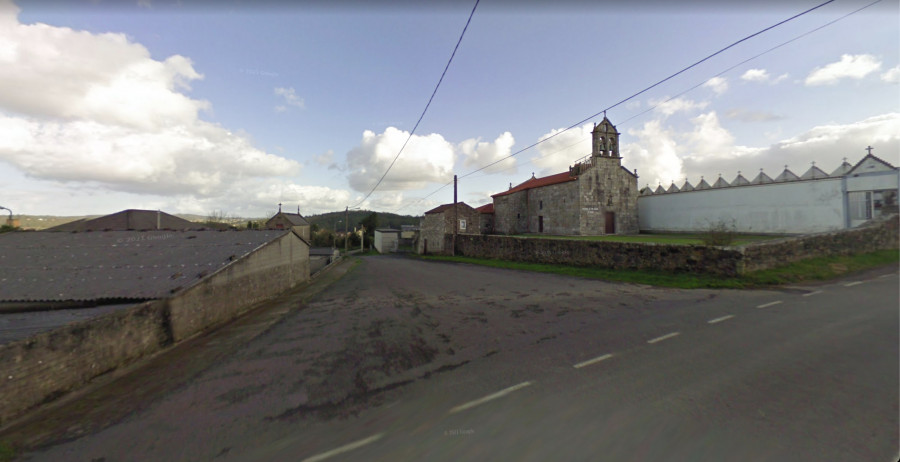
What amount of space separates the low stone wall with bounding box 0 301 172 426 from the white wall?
34.3m

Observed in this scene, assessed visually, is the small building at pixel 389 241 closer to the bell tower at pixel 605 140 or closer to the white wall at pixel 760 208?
the bell tower at pixel 605 140

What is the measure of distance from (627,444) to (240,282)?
1020 centimetres

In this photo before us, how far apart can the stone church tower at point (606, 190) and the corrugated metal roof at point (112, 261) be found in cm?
2869

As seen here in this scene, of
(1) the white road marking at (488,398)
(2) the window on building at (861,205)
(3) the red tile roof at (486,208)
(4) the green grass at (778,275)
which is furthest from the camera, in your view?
(3) the red tile roof at (486,208)

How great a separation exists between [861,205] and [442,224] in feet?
106

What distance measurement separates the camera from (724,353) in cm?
474

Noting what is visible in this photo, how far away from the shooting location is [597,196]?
3209 centimetres

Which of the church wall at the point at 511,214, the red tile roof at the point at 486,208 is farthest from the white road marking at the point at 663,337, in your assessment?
the red tile roof at the point at 486,208

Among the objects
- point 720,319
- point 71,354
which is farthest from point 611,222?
point 71,354

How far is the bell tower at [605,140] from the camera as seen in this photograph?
32.8 metres

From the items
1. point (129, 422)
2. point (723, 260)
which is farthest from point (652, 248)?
point (129, 422)

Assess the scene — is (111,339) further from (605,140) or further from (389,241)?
(389,241)

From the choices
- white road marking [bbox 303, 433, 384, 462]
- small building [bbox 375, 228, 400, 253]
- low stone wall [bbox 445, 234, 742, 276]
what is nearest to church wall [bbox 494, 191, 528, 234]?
low stone wall [bbox 445, 234, 742, 276]

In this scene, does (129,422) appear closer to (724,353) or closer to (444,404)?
(444,404)
